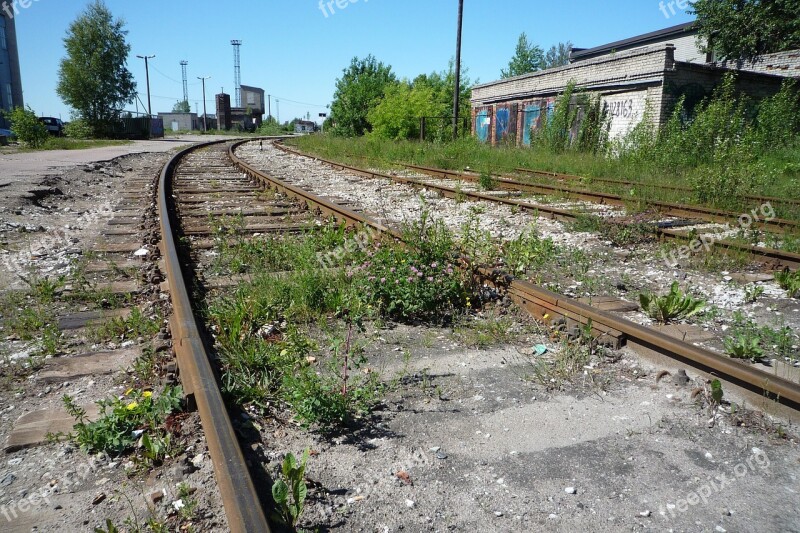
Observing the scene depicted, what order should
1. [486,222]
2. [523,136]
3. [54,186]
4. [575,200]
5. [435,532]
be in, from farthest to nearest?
[523,136] < [54,186] < [575,200] < [486,222] < [435,532]

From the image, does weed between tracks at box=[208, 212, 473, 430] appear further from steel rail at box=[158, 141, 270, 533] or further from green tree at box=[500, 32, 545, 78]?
green tree at box=[500, 32, 545, 78]

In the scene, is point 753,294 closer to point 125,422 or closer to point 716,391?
point 716,391

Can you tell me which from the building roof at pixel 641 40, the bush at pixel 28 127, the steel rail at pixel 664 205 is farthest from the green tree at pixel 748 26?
the bush at pixel 28 127

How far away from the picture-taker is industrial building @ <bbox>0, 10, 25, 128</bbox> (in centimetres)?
4836

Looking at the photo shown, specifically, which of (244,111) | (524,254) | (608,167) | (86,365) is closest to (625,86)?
(608,167)

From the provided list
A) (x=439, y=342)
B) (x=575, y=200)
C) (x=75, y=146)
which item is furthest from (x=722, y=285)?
(x=75, y=146)

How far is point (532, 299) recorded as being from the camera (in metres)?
4.21

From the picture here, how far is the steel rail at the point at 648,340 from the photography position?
276 cm

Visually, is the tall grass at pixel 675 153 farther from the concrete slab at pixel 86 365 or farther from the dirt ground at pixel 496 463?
the concrete slab at pixel 86 365

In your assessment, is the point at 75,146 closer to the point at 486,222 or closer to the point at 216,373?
the point at 486,222

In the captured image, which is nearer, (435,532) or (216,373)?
(435,532)

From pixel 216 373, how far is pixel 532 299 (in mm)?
2373

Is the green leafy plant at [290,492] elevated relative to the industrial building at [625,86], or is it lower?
lower

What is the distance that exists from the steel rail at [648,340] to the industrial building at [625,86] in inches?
614
